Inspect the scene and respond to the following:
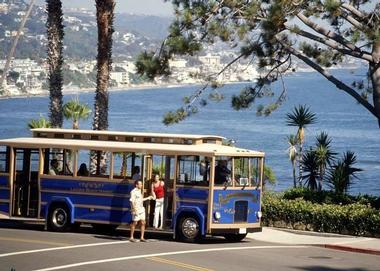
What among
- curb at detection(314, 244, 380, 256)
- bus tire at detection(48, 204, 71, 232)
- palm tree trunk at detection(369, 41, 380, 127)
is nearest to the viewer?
curb at detection(314, 244, 380, 256)

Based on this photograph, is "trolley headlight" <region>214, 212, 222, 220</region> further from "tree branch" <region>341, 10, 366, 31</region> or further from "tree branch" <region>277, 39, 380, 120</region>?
"tree branch" <region>341, 10, 366, 31</region>

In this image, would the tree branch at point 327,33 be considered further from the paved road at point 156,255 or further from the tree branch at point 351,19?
the paved road at point 156,255

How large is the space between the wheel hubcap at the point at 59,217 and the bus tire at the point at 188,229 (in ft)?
12.4

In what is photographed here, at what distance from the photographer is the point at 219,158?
26594 millimetres

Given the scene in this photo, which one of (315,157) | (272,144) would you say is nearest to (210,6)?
(315,157)

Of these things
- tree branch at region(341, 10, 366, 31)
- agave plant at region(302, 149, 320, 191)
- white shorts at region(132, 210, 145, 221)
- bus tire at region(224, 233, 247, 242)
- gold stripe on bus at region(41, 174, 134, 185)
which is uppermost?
tree branch at region(341, 10, 366, 31)

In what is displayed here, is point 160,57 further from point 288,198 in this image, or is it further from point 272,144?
point 272,144

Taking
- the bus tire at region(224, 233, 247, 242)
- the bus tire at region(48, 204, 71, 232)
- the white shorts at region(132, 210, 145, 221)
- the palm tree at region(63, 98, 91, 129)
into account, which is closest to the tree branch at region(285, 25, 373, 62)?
the bus tire at region(224, 233, 247, 242)

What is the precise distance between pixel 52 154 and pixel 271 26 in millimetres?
7131

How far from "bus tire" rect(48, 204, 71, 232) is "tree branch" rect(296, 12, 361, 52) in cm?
867

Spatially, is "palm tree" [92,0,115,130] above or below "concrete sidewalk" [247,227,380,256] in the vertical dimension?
above

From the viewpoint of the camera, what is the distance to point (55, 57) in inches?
1622

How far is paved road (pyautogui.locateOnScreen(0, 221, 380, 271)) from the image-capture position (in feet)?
72.8

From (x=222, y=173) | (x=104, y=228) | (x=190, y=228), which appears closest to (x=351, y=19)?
(x=222, y=173)
